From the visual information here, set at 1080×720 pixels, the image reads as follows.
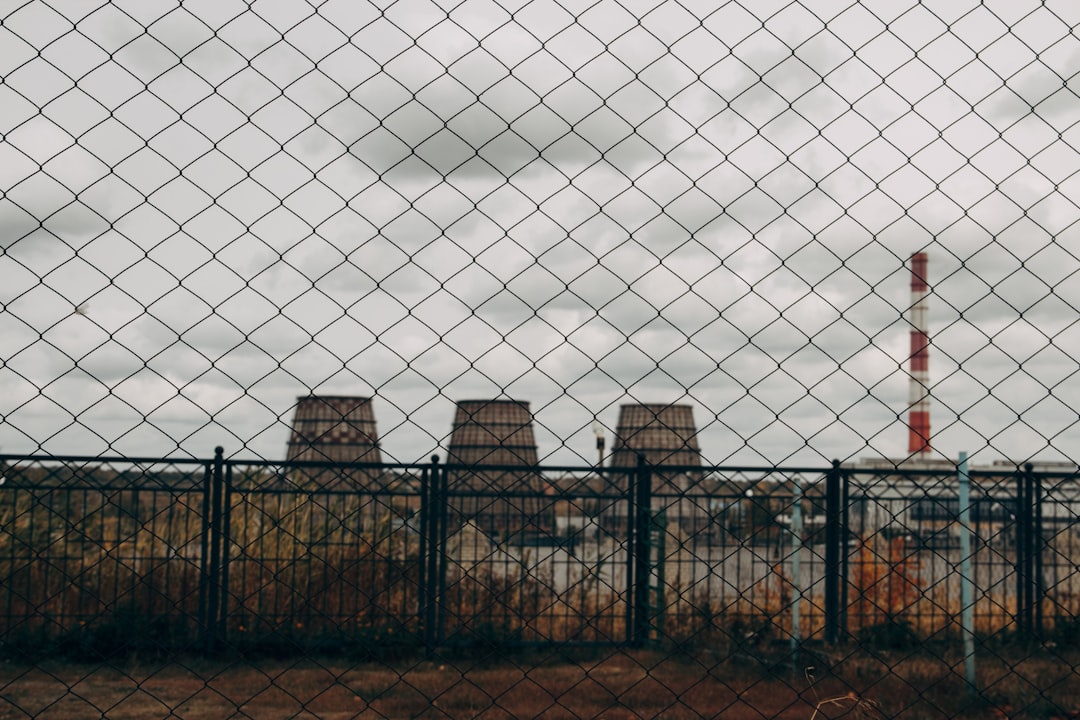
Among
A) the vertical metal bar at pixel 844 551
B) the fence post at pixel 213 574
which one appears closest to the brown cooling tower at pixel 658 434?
the vertical metal bar at pixel 844 551

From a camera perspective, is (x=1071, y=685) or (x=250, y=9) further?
(x=1071, y=685)

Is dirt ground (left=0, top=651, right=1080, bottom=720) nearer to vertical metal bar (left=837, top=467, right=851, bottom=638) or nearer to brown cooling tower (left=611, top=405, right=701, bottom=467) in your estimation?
A: vertical metal bar (left=837, top=467, right=851, bottom=638)

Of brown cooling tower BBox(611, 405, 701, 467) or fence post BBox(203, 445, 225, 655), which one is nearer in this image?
fence post BBox(203, 445, 225, 655)

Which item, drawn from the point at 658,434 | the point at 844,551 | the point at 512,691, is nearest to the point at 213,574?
the point at 512,691

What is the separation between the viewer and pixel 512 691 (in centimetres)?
664

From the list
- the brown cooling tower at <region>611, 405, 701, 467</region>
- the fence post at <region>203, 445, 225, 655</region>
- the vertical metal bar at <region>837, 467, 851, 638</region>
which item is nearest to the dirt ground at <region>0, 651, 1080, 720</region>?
the fence post at <region>203, 445, 225, 655</region>

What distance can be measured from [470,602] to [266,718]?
300cm

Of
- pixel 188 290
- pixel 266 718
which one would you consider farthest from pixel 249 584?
pixel 188 290

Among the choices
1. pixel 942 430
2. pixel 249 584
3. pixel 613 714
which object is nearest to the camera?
pixel 942 430

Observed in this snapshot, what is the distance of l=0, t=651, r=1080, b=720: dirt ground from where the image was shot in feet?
18.8

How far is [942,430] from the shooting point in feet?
7.53

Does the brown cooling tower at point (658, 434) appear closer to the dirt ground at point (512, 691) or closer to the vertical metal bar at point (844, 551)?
the vertical metal bar at point (844, 551)

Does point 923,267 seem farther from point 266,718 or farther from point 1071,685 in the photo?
point 266,718

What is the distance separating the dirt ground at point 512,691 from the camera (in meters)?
5.73
